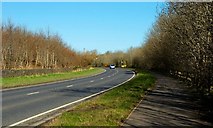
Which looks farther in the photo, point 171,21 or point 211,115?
point 171,21

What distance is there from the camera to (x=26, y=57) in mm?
59281

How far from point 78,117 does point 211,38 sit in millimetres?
6419

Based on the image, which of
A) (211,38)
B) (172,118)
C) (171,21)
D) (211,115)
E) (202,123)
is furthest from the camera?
(171,21)

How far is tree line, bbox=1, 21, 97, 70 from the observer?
49969 millimetres

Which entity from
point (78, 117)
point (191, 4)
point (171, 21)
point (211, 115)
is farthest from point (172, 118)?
point (171, 21)

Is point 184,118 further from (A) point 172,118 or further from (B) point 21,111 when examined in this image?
(B) point 21,111

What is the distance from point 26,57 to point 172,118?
162 feet

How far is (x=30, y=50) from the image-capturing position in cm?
6150

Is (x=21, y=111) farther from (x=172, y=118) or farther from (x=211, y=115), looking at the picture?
(x=211, y=115)

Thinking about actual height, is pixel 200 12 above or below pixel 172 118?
above

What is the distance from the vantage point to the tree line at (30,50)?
164 feet

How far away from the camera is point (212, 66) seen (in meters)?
15.6

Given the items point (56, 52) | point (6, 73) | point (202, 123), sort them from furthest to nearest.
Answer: point (56, 52) < point (6, 73) < point (202, 123)

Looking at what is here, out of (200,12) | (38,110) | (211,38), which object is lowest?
(38,110)
